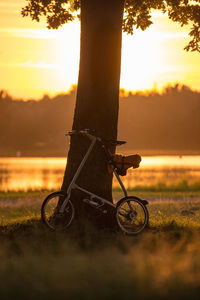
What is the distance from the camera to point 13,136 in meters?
119

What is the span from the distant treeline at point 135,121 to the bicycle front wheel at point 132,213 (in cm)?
10783

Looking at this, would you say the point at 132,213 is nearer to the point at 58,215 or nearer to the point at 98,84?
the point at 58,215

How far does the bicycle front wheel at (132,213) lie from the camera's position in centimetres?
926

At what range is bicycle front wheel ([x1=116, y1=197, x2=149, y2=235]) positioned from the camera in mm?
9258

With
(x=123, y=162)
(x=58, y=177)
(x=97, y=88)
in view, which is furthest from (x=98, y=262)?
(x=58, y=177)

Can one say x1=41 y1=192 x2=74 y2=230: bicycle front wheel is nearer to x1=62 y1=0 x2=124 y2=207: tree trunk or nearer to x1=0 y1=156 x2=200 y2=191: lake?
x1=62 y1=0 x2=124 y2=207: tree trunk

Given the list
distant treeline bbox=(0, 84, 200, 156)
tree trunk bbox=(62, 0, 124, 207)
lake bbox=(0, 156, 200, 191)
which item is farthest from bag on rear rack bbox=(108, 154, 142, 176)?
distant treeline bbox=(0, 84, 200, 156)

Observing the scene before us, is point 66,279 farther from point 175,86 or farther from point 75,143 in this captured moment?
point 175,86

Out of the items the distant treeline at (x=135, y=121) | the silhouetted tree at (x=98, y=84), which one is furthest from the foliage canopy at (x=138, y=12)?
the distant treeline at (x=135, y=121)

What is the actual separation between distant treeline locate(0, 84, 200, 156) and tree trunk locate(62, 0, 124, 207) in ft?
351

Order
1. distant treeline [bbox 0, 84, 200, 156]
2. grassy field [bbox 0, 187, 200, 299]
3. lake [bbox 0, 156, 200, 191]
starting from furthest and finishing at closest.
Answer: distant treeline [bbox 0, 84, 200, 156], lake [bbox 0, 156, 200, 191], grassy field [bbox 0, 187, 200, 299]

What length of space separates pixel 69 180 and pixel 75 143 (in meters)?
0.67

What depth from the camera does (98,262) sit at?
675 cm

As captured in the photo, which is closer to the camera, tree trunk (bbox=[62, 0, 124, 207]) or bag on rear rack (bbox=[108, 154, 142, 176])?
bag on rear rack (bbox=[108, 154, 142, 176])
